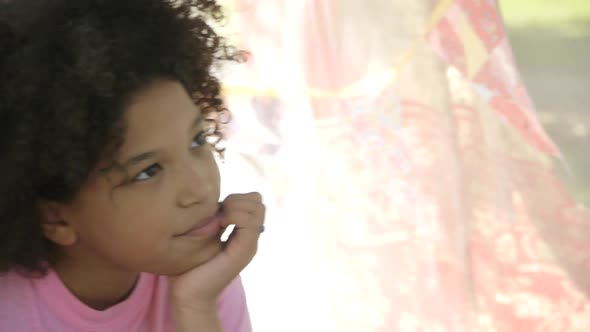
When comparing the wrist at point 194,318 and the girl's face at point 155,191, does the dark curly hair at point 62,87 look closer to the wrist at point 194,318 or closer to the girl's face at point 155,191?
the girl's face at point 155,191

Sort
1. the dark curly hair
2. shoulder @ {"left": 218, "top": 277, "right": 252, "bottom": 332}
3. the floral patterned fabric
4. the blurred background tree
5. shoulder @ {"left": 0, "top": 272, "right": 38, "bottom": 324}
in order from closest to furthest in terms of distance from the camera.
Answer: the dark curly hair, shoulder @ {"left": 0, "top": 272, "right": 38, "bottom": 324}, shoulder @ {"left": 218, "top": 277, "right": 252, "bottom": 332}, the floral patterned fabric, the blurred background tree

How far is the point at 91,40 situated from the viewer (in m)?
0.78

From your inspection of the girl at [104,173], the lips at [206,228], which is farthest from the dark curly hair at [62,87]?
the lips at [206,228]

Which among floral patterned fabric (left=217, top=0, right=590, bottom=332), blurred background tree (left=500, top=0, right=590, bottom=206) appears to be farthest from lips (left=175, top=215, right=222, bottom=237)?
blurred background tree (left=500, top=0, right=590, bottom=206)

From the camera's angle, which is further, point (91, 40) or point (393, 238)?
point (393, 238)

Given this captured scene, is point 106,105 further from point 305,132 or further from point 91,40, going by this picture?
point 305,132

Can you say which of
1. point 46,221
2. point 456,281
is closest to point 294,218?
point 456,281

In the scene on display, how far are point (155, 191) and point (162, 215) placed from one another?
25 millimetres

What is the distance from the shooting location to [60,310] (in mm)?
901

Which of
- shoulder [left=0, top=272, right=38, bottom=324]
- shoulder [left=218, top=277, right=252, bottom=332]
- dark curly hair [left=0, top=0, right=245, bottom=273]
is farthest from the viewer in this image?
shoulder [left=218, top=277, right=252, bottom=332]

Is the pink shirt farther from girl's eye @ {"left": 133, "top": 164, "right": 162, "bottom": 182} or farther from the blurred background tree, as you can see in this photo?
the blurred background tree

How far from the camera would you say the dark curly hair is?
2.56 ft

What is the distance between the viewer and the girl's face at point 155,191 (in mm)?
800

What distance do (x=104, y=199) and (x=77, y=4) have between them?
187mm
